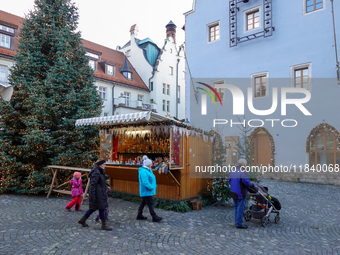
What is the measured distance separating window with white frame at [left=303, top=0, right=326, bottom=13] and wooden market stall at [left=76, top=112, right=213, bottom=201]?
11712mm

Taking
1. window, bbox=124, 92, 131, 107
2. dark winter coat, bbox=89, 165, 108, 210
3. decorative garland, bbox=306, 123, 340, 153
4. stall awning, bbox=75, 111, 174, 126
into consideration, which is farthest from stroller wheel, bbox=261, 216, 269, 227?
window, bbox=124, 92, 131, 107

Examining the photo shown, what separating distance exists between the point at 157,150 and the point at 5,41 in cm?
1986

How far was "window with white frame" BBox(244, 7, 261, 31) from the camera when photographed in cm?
1914

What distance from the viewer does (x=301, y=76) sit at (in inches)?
672

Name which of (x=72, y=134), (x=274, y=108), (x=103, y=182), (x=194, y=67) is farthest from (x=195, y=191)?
(x=194, y=67)

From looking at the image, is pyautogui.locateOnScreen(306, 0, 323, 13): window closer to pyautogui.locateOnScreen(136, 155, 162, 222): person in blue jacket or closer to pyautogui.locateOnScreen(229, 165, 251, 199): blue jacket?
pyautogui.locateOnScreen(229, 165, 251, 199): blue jacket

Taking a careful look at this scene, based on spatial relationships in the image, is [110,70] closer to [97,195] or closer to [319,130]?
[319,130]

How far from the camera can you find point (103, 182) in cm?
668

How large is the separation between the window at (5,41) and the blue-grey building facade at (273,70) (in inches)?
598

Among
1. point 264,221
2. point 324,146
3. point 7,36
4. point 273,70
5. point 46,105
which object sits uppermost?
point 7,36

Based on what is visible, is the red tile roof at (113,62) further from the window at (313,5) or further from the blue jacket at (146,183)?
the blue jacket at (146,183)

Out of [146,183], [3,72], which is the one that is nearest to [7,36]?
[3,72]

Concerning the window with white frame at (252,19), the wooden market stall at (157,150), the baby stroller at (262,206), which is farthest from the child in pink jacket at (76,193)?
the window with white frame at (252,19)

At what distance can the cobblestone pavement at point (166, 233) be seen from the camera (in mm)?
5453
